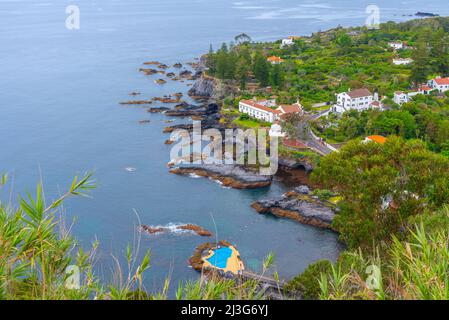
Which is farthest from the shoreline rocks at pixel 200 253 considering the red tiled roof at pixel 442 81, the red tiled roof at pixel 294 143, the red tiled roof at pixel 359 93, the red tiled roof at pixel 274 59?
the red tiled roof at pixel 274 59

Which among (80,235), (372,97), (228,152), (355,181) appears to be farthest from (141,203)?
(372,97)

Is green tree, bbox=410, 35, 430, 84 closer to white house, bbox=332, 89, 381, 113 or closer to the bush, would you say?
white house, bbox=332, 89, 381, 113

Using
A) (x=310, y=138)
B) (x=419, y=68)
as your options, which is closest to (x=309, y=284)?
(x=310, y=138)

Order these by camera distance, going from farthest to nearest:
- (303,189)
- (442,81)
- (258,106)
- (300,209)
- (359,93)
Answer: (442,81), (258,106), (359,93), (303,189), (300,209)

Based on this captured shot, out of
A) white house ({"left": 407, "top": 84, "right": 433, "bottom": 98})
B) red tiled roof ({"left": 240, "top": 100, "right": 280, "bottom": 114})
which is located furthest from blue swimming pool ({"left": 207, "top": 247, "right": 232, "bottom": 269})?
white house ({"left": 407, "top": 84, "right": 433, "bottom": 98})

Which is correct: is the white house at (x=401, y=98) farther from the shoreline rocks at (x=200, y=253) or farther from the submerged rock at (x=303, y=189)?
the shoreline rocks at (x=200, y=253)

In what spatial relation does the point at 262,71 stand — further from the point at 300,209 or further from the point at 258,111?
the point at 300,209
